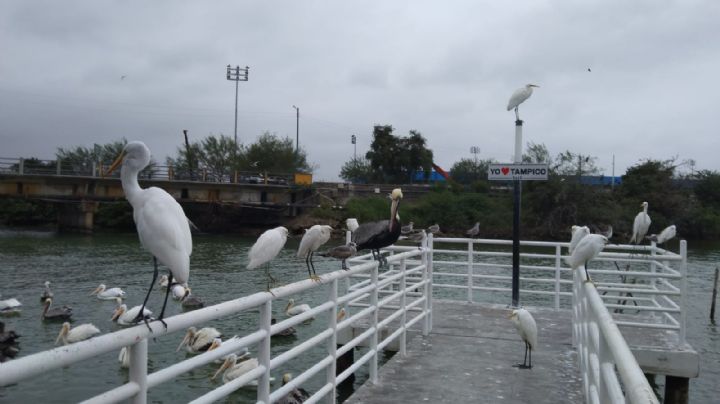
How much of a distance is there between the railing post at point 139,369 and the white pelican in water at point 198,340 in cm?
893

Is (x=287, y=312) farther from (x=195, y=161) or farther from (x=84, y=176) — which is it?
(x=195, y=161)

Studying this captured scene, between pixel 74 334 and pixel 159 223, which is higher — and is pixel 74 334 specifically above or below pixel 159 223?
below

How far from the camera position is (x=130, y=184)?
3.28 m

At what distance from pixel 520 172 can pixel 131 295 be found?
12.6m

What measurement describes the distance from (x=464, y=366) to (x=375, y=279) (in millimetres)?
1572

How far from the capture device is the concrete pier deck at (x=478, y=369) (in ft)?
18.5

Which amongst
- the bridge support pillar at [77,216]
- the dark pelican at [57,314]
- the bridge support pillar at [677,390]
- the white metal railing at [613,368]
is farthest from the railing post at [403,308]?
A: the bridge support pillar at [77,216]

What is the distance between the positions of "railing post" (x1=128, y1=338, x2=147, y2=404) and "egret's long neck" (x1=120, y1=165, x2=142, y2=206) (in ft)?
3.27

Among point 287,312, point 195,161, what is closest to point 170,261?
point 287,312

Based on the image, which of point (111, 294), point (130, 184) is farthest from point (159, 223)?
point (111, 294)

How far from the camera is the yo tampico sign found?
8.98 m

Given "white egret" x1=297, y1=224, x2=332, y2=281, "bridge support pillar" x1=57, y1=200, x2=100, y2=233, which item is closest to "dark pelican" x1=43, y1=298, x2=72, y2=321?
"white egret" x1=297, y1=224, x2=332, y2=281

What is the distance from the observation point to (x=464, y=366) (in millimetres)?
6598

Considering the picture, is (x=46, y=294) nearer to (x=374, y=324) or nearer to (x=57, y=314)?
(x=57, y=314)
